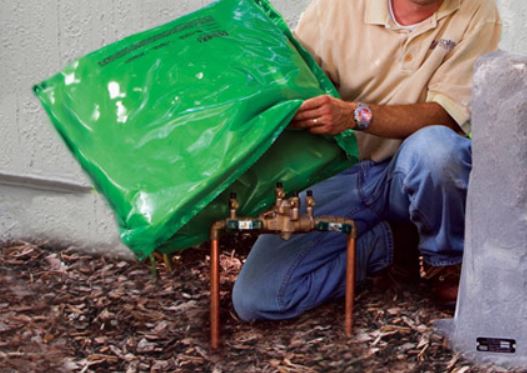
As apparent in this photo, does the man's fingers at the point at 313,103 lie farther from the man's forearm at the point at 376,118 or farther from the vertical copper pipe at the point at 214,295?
the vertical copper pipe at the point at 214,295

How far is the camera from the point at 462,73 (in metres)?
3.25

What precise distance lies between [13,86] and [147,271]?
1027mm

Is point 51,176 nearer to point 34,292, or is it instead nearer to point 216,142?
point 34,292

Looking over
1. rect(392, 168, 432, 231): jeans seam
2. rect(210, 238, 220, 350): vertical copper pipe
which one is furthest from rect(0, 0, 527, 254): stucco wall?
rect(392, 168, 432, 231): jeans seam

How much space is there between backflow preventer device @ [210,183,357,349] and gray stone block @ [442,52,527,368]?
34 cm

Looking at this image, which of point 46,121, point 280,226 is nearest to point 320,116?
point 280,226

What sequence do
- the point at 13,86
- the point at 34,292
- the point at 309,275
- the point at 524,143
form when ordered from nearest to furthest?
the point at 524,143 < the point at 309,275 < the point at 34,292 < the point at 13,86

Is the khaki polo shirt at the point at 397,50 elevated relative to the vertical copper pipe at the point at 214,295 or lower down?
elevated

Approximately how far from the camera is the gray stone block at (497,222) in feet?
9.13

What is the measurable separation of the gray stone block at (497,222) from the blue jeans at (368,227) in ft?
0.75

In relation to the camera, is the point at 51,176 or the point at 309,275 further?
the point at 51,176

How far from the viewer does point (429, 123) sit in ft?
10.7

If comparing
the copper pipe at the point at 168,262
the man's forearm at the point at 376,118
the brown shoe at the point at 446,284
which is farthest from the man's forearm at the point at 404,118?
the copper pipe at the point at 168,262

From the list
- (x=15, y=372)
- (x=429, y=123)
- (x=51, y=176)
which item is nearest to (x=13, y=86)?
(x=51, y=176)
